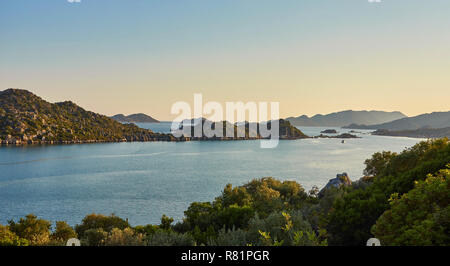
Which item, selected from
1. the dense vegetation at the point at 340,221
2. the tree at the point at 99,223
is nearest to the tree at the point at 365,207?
the dense vegetation at the point at 340,221

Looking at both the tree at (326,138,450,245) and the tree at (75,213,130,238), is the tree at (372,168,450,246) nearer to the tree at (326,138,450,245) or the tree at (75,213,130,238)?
the tree at (326,138,450,245)

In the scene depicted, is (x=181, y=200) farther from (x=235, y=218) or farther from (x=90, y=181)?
(x=235, y=218)

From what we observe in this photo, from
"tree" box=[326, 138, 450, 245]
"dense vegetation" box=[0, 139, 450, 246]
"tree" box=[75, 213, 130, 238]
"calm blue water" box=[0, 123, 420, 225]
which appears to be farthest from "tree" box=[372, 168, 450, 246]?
"calm blue water" box=[0, 123, 420, 225]

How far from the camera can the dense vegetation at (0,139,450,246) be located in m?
11.6

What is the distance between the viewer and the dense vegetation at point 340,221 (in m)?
11.6

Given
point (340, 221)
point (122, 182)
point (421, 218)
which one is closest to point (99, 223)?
point (340, 221)

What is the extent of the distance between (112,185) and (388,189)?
69.6m

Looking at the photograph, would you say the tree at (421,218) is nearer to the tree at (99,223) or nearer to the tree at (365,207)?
the tree at (365,207)

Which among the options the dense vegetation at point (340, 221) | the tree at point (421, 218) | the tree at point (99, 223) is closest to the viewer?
the tree at point (421, 218)

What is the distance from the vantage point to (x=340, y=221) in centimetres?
1872

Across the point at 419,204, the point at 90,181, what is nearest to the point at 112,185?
the point at 90,181

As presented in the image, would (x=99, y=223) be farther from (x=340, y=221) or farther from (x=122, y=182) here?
(x=122, y=182)
